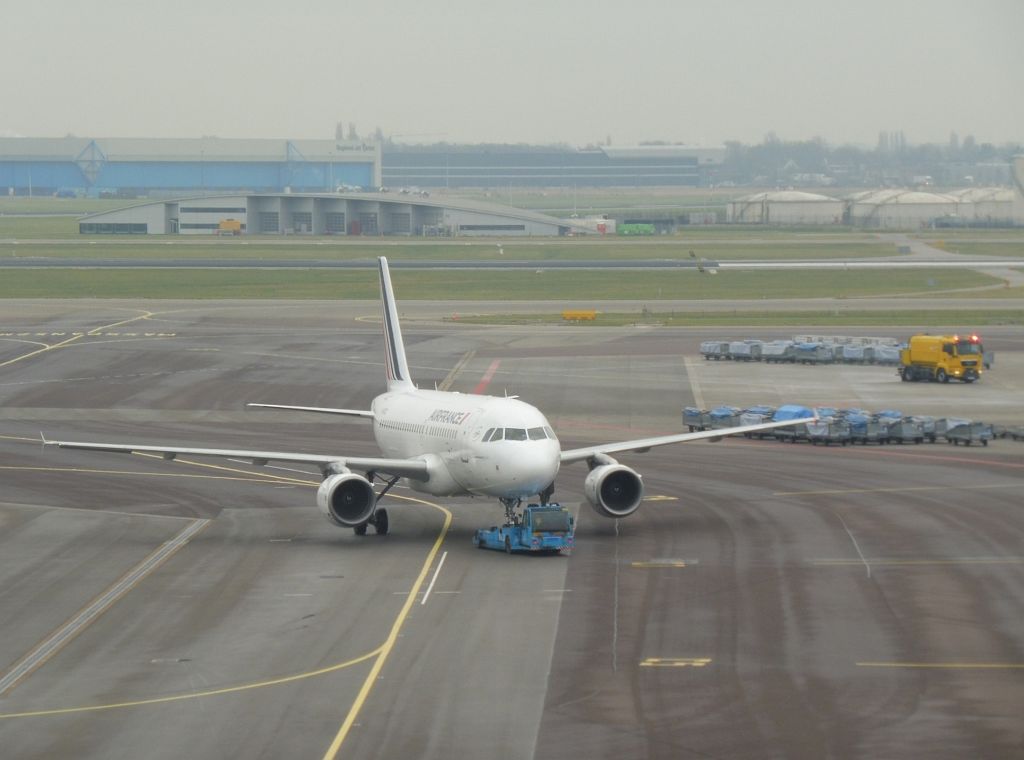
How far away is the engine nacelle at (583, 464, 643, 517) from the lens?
4875 centimetres

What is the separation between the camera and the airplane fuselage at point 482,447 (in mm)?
45719

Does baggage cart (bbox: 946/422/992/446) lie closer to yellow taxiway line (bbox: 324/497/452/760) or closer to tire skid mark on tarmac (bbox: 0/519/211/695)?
yellow taxiway line (bbox: 324/497/452/760)

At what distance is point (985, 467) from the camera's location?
63094 millimetres

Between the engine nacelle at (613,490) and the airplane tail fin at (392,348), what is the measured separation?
12176mm

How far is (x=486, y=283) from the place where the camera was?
167 metres

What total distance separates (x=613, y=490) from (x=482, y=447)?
5.22 metres

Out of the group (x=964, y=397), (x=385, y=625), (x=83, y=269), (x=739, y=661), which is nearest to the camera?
(x=739, y=661)

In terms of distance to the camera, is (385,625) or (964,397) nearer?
(385,625)

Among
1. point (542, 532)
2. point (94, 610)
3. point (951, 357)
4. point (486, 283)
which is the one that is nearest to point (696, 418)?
point (951, 357)

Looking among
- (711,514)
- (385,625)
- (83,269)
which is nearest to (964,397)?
(711,514)

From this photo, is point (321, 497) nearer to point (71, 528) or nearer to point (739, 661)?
point (71, 528)

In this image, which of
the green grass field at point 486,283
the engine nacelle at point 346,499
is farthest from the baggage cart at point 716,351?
the engine nacelle at point 346,499

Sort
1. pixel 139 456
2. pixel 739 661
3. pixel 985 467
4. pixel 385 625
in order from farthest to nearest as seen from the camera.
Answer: pixel 139 456 → pixel 985 467 → pixel 385 625 → pixel 739 661

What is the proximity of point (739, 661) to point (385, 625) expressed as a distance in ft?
29.6
